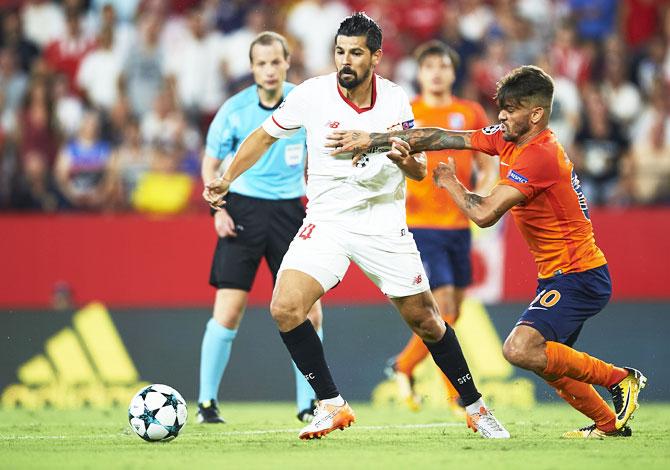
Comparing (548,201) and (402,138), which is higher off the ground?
(402,138)

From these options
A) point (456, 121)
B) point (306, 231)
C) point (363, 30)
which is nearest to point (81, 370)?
point (456, 121)

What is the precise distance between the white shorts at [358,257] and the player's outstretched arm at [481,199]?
52 cm

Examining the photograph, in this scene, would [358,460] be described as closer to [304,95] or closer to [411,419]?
[304,95]

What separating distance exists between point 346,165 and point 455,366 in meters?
1.40

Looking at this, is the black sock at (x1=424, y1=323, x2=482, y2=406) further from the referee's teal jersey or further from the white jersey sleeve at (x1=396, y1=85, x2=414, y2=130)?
the referee's teal jersey

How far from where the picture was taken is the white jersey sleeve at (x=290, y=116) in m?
7.14

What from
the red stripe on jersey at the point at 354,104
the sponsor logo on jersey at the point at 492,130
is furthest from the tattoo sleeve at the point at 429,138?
the red stripe on jersey at the point at 354,104

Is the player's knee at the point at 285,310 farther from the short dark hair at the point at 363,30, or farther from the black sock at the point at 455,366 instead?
the short dark hair at the point at 363,30

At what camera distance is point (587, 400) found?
709 cm

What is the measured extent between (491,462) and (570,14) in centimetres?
1007

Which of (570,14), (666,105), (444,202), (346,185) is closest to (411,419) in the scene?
(444,202)

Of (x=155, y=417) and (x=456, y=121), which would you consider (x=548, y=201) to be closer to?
(x=155, y=417)

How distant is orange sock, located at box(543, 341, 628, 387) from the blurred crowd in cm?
595

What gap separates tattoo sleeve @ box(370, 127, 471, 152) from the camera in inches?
277
